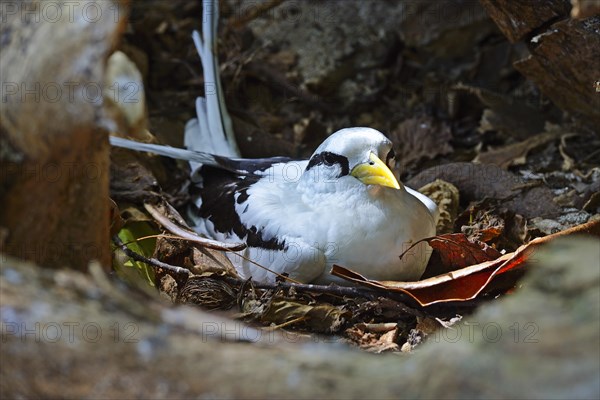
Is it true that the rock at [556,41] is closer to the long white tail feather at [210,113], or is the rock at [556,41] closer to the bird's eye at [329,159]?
the bird's eye at [329,159]

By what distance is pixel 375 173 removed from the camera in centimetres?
400

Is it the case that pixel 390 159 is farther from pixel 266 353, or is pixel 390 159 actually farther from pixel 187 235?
pixel 266 353

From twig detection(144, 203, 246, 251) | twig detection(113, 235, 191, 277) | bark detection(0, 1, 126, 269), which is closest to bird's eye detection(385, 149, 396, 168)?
twig detection(144, 203, 246, 251)

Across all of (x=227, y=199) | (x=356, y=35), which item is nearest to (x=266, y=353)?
(x=227, y=199)

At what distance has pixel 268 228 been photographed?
13.9 ft

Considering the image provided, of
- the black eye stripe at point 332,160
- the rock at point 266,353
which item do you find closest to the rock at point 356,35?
the black eye stripe at point 332,160

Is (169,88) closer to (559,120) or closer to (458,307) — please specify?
(559,120)

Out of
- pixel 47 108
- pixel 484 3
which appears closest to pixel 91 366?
pixel 47 108

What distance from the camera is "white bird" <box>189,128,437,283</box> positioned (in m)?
3.99

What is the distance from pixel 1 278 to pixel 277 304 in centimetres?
170

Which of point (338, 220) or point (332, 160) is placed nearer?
point (338, 220)

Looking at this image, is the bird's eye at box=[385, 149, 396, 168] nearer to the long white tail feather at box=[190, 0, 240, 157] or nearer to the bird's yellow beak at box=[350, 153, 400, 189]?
the bird's yellow beak at box=[350, 153, 400, 189]

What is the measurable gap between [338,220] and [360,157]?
32cm

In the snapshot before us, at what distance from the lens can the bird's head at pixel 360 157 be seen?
4.00m
